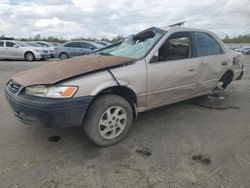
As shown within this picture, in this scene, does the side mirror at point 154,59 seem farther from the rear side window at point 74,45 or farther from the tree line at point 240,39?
the tree line at point 240,39

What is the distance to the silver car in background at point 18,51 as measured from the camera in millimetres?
16750

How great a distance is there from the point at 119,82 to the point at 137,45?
111 cm

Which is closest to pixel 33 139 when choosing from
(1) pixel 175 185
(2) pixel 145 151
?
(2) pixel 145 151

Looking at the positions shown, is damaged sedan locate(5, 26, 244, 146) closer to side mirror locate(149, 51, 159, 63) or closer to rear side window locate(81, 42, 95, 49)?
side mirror locate(149, 51, 159, 63)

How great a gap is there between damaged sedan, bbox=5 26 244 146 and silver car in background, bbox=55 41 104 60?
11.1 metres

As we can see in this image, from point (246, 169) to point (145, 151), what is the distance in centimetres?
121

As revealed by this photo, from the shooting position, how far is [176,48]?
4.44 meters

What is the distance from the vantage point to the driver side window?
4.14 meters

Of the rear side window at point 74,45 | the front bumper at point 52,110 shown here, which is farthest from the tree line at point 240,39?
the front bumper at point 52,110

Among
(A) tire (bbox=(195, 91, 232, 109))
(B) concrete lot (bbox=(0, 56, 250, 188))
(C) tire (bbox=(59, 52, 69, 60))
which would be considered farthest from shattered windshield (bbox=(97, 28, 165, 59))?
(C) tire (bbox=(59, 52, 69, 60))

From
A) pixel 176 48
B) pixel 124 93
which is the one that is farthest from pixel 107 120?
pixel 176 48

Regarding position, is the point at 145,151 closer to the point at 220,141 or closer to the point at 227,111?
the point at 220,141

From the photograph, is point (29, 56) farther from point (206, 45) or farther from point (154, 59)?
point (154, 59)

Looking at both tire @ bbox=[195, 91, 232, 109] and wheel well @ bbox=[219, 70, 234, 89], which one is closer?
tire @ bbox=[195, 91, 232, 109]
